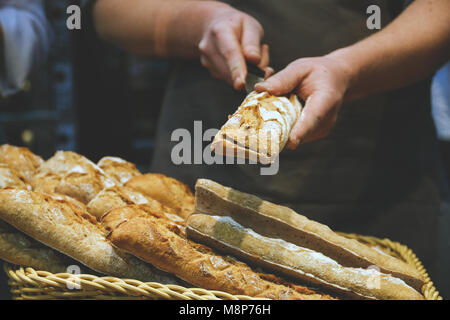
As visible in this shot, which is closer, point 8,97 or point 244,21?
point 244,21

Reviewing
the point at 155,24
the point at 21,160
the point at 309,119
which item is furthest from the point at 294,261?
the point at 155,24

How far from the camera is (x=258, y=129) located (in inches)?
29.7

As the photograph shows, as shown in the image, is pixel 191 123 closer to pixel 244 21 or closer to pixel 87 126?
pixel 244 21

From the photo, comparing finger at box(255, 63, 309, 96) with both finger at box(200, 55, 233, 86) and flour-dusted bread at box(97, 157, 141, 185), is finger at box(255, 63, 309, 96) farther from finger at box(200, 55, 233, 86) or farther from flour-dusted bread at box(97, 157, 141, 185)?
flour-dusted bread at box(97, 157, 141, 185)

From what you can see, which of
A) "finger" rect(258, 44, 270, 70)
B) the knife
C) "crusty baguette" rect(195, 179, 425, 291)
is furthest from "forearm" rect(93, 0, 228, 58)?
"crusty baguette" rect(195, 179, 425, 291)

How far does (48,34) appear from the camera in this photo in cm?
162

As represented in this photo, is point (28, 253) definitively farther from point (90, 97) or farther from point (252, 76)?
point (90, 97)

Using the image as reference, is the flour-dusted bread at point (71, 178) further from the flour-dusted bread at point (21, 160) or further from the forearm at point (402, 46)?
the forearm at point (402, 46)

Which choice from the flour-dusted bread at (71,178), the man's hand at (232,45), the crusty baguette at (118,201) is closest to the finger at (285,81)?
the man's hand at (232,45)

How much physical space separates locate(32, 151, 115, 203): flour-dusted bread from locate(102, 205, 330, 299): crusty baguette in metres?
0.27

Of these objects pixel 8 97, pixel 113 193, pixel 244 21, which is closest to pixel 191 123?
pixel 244 21

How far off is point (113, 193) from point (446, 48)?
105cm

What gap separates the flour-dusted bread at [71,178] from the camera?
1.04 meters

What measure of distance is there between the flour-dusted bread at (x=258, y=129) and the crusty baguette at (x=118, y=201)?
0.33 meters
